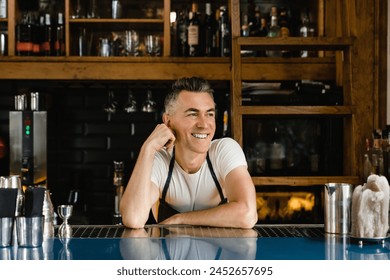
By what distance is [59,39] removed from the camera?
4246 millimetres

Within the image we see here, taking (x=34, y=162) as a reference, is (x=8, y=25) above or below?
above

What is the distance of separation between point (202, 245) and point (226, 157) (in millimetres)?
922

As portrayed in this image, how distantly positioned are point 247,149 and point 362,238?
1801 millimetres

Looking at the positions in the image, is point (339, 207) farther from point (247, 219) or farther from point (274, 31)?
point (274, 31)

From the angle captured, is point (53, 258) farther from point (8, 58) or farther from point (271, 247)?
point (8, 58)

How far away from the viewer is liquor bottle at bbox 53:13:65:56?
4.23m

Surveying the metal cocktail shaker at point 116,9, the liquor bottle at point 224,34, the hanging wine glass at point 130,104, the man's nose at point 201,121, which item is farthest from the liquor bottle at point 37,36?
the man's nose at point 201,121

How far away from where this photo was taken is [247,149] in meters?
3.91

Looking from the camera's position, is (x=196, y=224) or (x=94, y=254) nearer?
(x=94, y=254)

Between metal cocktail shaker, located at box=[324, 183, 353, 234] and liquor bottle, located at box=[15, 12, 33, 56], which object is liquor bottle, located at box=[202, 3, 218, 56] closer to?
liquor bottle, located at box=[15, 12, 33, 56]

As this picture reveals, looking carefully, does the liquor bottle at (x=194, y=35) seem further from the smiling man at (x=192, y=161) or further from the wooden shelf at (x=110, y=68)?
the smiling man at (x=192, y=161)

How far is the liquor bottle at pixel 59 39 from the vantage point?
4.23m

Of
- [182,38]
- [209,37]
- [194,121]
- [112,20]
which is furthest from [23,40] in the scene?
[194,121]
